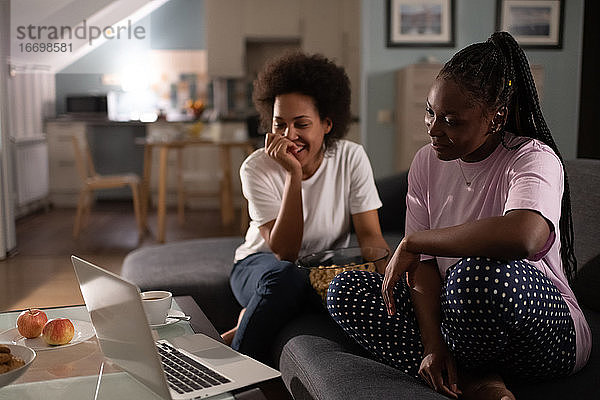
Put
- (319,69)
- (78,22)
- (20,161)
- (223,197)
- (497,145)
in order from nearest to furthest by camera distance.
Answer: (497,145) → (319,69) → (78,22) → (223,197) → (20,161)

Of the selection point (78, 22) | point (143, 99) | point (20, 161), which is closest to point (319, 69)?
point (78, 22)

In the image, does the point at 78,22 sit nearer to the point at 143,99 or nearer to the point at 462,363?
the point at 143,99

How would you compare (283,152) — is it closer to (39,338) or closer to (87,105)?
(39,338)

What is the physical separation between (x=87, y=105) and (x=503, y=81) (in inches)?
245

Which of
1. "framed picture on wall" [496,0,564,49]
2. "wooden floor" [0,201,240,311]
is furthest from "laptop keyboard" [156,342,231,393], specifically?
"framed picture on wall" [496,0,564,49]

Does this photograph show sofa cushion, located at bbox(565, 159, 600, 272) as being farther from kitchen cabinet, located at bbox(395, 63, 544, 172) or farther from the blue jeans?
kitchen cabinet, located at bbox(395, 63, 544, 172)

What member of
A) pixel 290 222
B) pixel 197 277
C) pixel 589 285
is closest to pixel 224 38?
pixel 197 277

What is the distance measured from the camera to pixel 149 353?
3.52ft

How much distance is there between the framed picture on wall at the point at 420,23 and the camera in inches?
187

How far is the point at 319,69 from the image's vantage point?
2209 millimetres

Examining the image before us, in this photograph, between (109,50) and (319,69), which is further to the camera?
(109,50)

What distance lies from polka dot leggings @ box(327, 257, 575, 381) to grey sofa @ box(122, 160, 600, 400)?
0.06 metres

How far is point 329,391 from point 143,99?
6.59m

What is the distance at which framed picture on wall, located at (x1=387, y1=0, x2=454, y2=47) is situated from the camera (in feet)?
15.6
